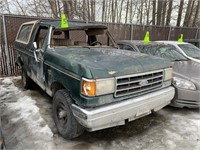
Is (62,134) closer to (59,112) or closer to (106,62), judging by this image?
(59,112)

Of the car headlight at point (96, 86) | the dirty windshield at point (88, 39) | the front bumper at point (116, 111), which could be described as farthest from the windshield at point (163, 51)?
the car headlight at point (96, 86)

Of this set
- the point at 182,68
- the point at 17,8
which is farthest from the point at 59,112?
the point at 17,8

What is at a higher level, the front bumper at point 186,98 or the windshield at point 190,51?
the windshield at point 190,51

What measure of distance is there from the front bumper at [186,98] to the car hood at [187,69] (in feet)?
1.02

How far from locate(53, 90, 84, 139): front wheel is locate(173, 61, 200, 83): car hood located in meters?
2.54

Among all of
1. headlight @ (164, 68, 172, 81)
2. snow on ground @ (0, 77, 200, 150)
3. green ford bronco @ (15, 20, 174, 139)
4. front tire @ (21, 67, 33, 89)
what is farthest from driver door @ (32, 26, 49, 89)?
headlight @ (164, 68, 172, 81)

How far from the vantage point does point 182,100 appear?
3803mm

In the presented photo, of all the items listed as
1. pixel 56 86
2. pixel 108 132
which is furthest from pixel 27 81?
pixel 108 132

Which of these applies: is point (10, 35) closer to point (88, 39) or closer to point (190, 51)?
point (88, 39)

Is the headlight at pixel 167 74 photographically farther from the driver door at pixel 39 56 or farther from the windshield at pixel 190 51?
the windshield at pixel 190 51

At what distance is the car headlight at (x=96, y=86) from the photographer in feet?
7.62

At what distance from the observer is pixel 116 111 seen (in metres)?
2.47

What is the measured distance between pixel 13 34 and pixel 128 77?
5516mm

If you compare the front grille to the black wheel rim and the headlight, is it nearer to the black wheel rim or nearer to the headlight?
the headlight
